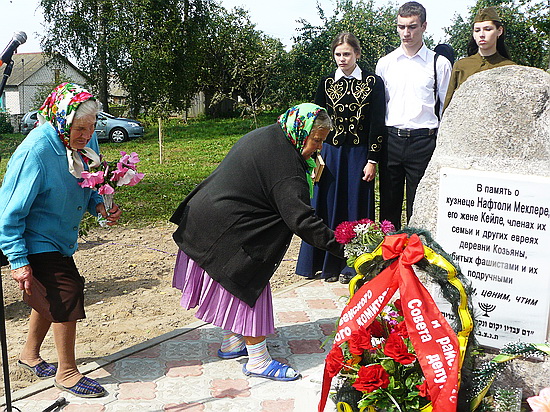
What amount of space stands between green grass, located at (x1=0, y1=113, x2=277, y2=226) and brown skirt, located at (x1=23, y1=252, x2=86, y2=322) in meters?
4.71

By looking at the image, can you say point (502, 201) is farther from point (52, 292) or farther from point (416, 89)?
point (52, 292)

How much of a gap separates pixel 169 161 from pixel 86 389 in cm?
1151

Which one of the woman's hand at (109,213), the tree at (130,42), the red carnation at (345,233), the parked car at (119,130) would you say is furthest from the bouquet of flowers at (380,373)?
the tree at (130,42)

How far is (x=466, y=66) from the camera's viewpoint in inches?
187

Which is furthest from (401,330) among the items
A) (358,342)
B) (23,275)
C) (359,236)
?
(23,275)

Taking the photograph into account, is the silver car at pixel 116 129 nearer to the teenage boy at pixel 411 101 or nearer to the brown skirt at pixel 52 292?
the teenage boy at pixel 411 101

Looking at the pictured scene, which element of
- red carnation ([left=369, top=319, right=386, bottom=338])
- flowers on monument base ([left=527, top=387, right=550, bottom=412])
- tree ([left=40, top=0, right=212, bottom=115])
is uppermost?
tree ([left=40, top=0, right=212, bottom=115])

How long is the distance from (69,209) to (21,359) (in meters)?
1.07

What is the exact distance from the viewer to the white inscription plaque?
3012 mm

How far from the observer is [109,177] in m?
3.63

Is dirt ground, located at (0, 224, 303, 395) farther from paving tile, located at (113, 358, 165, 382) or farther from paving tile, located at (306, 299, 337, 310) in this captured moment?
paving tile, located at (306, 299, 337, 310)

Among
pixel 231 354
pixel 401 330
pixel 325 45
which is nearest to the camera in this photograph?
pixel 401 330

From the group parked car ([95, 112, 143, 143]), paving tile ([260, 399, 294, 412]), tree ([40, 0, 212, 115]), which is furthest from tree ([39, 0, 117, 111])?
paving tile ([260, 399, 294, 412])

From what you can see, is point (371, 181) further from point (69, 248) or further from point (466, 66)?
point (69, 248)
